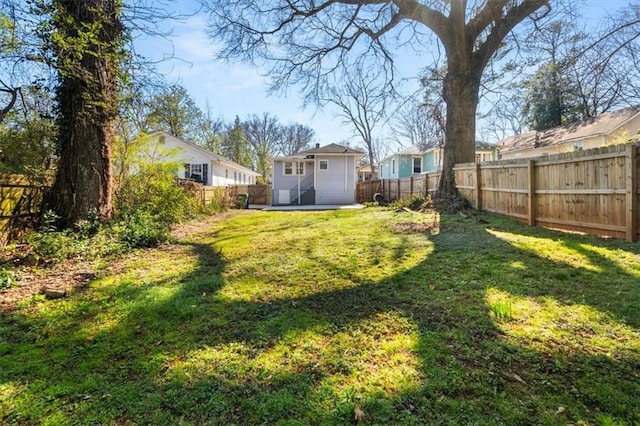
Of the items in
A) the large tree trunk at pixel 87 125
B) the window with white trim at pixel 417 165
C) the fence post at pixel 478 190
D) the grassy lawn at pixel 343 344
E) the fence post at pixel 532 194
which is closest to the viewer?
the grassy lawn at pixel 343 344

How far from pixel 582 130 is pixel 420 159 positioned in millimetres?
11245

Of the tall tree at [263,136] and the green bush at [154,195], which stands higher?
the tall tree at [263,136]

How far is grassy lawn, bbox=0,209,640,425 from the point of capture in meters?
1.99

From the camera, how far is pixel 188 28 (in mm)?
7086

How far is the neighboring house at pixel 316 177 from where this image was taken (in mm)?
22422

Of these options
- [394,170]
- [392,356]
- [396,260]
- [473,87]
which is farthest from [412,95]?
[394,170]

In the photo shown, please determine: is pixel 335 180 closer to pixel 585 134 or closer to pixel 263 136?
pixel 585 134

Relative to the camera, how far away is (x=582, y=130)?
19.4m

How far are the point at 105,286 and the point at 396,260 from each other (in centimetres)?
391

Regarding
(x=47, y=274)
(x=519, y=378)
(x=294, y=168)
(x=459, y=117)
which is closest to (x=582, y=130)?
(x=459, y=117)

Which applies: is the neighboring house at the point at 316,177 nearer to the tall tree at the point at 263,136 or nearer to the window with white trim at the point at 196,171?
the window with white trim at the point at 196,171

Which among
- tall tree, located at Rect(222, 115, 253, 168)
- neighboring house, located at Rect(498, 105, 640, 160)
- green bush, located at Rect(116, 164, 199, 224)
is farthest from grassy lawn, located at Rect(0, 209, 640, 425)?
tall tree, located at Rect(222, 115, 253, 168)

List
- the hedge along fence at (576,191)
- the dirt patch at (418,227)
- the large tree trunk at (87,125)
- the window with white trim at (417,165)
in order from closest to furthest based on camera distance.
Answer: the hedge along fence at (576,191) → the large tree trunk at (87,125) → the dirt patch at (418,227) → the window with white trim at (417,165)

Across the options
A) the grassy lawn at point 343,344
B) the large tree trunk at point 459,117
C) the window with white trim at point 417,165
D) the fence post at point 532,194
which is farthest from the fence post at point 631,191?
the window with white trim at point 417,165
